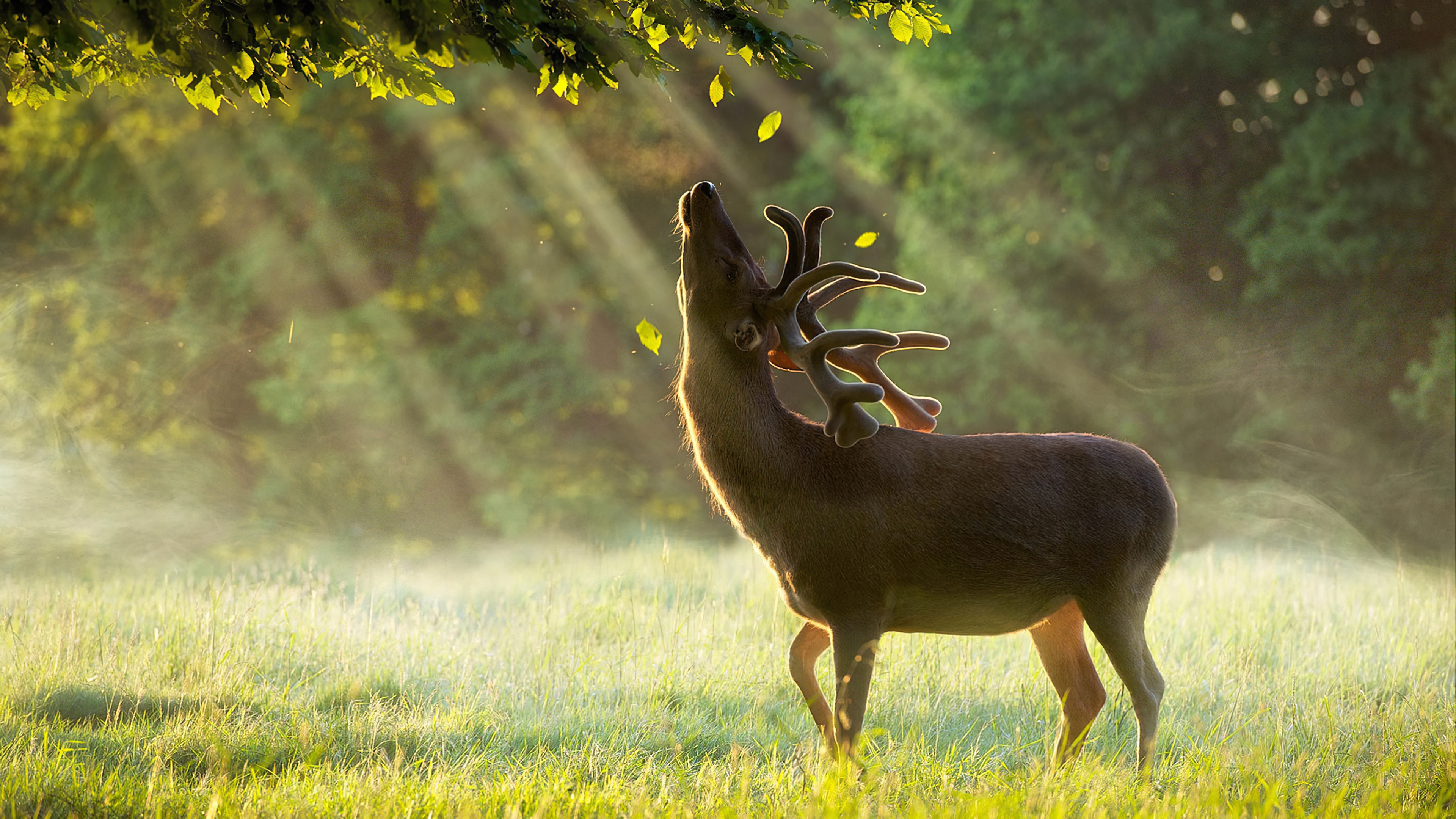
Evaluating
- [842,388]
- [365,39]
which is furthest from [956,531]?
[365,39]

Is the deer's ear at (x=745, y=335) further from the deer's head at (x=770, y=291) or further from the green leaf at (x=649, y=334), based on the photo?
the green leaf at (x=649, y=334)

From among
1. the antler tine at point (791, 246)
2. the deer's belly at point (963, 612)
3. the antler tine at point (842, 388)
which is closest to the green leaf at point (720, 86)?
the antler tine at point (791, 246)

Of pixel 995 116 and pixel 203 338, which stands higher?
pixel 995 116

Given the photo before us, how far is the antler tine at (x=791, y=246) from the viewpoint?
15.8 ft

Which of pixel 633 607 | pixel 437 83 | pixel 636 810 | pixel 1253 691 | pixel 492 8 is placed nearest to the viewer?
pixel 636 810

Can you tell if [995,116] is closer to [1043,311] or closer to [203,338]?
[1043,311]

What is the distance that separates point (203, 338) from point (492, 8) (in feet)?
57.8

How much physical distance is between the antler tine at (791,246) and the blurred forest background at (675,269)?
1065cm

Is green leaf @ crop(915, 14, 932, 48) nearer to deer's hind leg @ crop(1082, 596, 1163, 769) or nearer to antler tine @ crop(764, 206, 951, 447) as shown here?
antler tine @ crop(764, 206, 951, 447)

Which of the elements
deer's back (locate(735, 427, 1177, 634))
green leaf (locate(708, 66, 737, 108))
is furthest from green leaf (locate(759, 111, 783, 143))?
deer's back (locate(735, 427, 1177, 634))

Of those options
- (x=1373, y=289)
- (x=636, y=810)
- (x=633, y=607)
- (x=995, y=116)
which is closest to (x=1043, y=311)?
(x=995, y=116)

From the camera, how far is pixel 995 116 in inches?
659

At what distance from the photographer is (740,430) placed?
478cm

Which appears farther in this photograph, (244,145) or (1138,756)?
(244,145)
